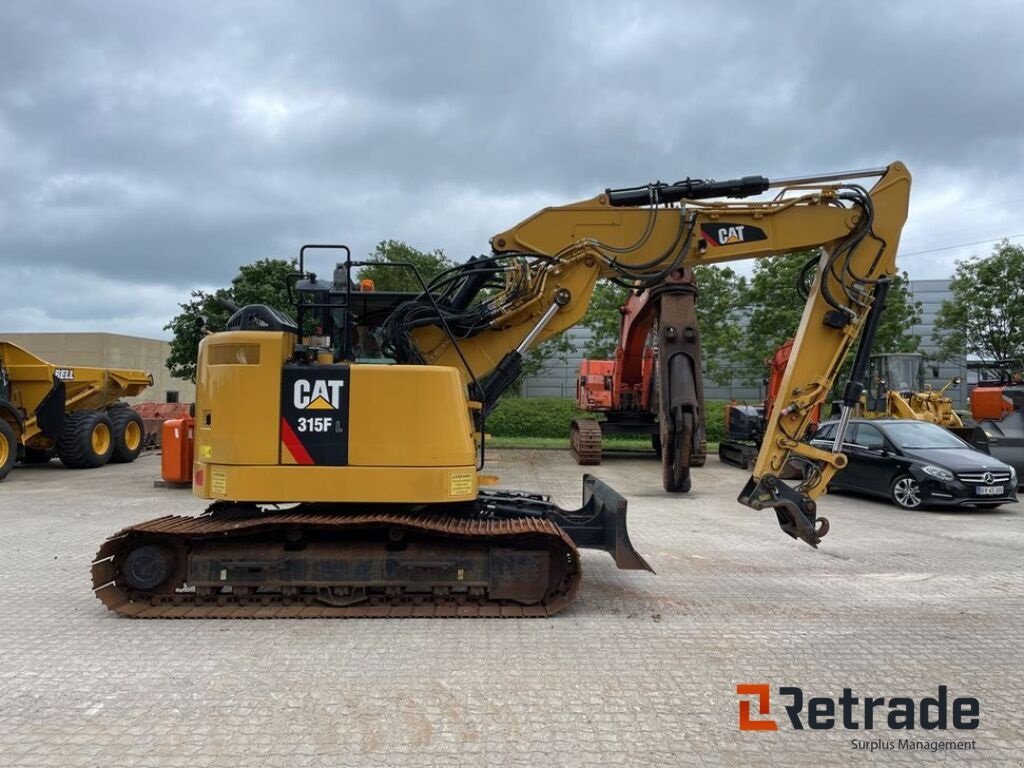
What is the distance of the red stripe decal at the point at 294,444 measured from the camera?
5.37 metres

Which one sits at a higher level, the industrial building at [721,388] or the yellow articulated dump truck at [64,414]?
the industrial building at [721,388]

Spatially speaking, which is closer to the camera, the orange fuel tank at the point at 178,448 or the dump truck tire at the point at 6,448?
the orange fuel tank at the point at 178,448

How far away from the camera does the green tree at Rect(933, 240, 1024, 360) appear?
27031 mm

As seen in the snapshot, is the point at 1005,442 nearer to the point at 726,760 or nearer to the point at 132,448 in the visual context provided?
the point at 726,760

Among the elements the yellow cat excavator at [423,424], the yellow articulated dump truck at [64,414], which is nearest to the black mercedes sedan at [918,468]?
the yellow cat excavator at [423,424]

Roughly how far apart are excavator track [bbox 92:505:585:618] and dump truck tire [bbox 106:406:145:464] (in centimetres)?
1363

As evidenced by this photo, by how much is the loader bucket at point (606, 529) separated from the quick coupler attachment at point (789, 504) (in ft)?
4.18

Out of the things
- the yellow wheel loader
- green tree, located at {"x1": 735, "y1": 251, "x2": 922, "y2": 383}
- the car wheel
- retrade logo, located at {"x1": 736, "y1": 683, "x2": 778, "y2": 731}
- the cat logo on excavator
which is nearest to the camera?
retrade logo, located at {"x1": 736, "y1": 683, "x2": 778, "y2": 731}

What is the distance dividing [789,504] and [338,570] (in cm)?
400

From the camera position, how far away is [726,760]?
130 inches

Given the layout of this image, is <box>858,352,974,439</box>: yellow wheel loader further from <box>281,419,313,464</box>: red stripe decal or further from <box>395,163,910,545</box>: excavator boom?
<box>281,419,313,464</box>: red stripe decal

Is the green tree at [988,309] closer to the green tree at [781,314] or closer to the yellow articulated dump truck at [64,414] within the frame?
the green tree at [781,314]

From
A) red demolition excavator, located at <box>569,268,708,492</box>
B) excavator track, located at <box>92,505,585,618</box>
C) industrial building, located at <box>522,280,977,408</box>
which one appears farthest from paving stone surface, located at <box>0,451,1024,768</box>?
industrial building, located at <box>522,280,977,408</box>

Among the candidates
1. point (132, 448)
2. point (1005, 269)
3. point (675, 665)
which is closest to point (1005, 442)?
point (675, 665)
